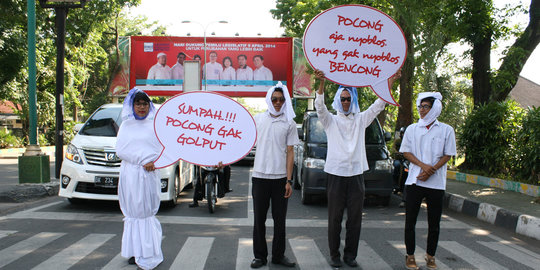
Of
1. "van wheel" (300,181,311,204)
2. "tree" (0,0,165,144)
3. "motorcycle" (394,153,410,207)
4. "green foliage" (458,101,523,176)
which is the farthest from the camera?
"tree" (0,0,165,144)

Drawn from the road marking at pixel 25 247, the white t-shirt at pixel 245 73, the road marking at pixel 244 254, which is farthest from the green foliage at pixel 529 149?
the white t-shirt at pixel 245 73

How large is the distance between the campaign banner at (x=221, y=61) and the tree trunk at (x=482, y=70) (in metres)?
10.1

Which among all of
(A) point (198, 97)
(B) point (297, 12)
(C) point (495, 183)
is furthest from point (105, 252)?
(B) point (297, 12)

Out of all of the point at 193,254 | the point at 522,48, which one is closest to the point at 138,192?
the point at 193,254

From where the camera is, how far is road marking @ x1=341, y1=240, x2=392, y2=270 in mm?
4484

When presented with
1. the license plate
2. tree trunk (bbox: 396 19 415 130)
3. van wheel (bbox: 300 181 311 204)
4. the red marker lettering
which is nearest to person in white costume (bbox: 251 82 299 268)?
the red marker lettering

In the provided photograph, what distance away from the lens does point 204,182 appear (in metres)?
7.52

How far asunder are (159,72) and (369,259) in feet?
59.8

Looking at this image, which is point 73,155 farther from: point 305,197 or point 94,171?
point 305,197

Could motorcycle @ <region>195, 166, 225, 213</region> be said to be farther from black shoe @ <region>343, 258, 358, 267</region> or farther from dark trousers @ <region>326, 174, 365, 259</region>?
black shoe @ <region>343, 258, 358, 267</region>

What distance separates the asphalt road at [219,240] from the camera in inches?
178

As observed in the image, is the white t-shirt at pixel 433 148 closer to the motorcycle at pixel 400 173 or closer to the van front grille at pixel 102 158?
the motorcycle at pixel 400 173

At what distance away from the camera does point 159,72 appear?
2105cm

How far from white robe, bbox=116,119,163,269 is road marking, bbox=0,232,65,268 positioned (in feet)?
4.35
